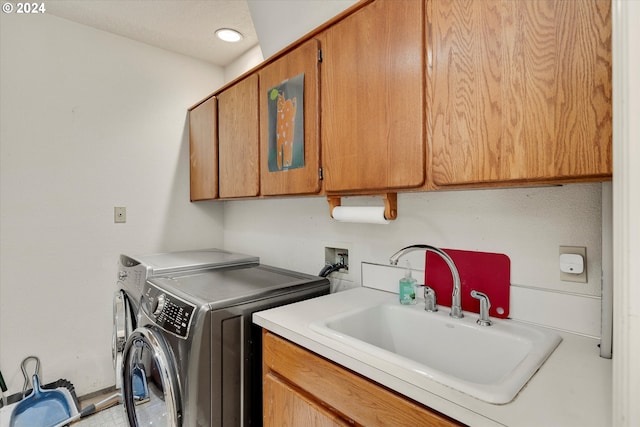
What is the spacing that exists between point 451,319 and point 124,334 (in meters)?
1.82

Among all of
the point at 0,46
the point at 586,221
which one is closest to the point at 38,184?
the point at 0,46

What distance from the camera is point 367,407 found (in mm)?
879

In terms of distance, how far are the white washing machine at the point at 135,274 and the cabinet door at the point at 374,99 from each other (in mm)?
1019

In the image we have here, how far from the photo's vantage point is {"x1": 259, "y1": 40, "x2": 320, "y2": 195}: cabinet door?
4.66 feet

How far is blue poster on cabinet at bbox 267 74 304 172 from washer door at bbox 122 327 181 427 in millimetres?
943

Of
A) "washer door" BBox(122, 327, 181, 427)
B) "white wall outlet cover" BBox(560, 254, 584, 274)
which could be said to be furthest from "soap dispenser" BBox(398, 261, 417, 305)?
"washer door" BBox(122, 327, 181, 427)

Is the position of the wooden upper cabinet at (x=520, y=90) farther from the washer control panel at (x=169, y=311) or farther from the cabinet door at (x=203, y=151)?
the cabinet door at (x=203, y=151)

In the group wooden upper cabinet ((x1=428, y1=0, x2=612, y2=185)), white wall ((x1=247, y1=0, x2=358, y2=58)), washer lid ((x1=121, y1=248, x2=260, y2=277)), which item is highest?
white wall ((x1=247, y1=0, x2=358, y2=58))

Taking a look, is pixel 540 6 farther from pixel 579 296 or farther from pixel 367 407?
pixel 367 407

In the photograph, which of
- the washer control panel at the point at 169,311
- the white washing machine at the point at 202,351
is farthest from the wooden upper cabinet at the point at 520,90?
the washer control panel at the point at 169,311

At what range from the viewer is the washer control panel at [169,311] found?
48.8 inches

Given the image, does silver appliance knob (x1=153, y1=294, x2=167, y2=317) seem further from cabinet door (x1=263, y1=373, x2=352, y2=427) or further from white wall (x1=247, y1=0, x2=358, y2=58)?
white wall (x1=247, y1=0, x2=358, y2=58)

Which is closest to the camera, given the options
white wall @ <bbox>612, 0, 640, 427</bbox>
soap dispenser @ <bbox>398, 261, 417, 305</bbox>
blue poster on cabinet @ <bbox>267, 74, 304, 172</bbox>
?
white wall @ <bbox>612, 0, 640, 427</bbox>

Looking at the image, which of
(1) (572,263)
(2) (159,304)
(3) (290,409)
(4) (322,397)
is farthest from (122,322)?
(1) (572,263)
